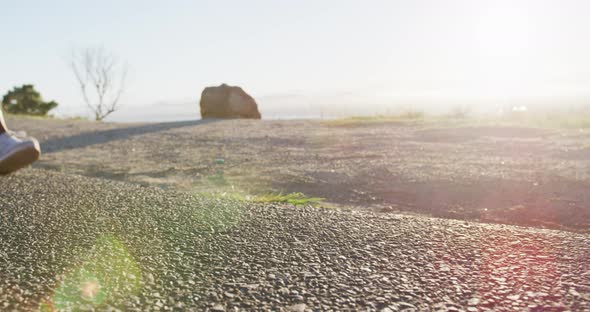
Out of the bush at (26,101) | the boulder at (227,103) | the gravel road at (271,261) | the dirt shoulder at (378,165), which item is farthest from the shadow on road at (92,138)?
the bush at (26,101)

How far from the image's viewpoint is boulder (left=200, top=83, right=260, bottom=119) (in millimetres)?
14141

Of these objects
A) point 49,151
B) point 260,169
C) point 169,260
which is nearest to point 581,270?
point 169,260

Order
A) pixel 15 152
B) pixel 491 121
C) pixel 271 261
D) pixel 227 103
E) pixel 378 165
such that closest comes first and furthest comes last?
pixel 271 261, pixel 15 152, pixel 378 165, pixel 491 121, pixel 227 103

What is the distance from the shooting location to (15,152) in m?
3.44

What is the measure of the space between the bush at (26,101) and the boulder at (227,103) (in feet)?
31.9

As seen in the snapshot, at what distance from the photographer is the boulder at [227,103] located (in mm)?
14141

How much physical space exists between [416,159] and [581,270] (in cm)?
380

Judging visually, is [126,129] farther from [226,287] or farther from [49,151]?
[226,287]

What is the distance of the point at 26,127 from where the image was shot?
34.4 feet

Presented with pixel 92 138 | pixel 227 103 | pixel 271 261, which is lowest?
pixel 271 261

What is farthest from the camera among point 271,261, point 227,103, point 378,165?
point 227,103

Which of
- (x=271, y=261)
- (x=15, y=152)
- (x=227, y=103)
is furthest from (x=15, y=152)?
(x=227, y=103)

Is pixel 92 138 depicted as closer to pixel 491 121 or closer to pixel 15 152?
pixel 15 152

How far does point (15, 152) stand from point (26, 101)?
1939cm
